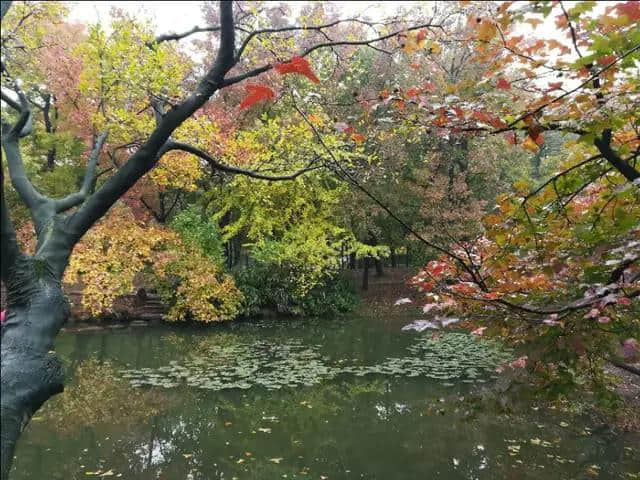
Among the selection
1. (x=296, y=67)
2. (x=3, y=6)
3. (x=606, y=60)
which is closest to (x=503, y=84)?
(x=606, y=60)

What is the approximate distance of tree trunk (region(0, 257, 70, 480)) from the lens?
2336 millimetres

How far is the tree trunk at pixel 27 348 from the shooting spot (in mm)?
2336

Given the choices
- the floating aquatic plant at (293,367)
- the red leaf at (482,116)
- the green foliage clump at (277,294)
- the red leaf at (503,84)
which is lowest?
the floating aquatic plant at (293,367)

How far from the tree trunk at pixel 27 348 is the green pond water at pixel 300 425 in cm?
259

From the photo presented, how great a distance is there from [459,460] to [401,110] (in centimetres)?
454

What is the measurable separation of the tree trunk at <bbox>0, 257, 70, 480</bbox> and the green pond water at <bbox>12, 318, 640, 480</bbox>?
2.59 m

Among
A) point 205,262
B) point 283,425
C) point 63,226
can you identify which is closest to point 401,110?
point 63,226

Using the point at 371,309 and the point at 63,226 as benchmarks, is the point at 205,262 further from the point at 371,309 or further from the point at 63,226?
the point at 63,226

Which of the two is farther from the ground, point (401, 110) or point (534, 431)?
point (401, 110)

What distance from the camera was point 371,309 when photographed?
18.5m

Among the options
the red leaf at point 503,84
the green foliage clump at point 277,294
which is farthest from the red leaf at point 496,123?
the green foliage clump at point 277,294

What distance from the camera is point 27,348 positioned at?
250 cm

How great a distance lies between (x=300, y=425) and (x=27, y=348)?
4.91 meters

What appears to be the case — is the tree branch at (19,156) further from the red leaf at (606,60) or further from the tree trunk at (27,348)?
the red leaf at (606,60)
